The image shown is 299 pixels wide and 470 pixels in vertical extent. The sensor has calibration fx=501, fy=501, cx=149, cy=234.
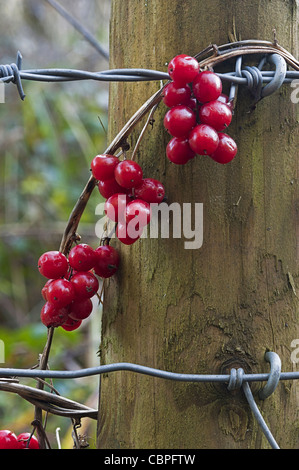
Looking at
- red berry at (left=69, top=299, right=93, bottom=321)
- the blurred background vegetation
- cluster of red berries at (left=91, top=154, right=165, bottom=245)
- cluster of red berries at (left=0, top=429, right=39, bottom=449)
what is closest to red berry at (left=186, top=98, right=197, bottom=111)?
cluster of red berries at (left=91, top=154, right=165, bottom=245)

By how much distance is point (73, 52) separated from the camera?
4.18m

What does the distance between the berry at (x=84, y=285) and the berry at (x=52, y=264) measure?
4cm

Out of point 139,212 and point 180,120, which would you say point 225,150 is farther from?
point 139,212

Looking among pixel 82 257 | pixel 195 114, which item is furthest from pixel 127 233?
pixel 195 114

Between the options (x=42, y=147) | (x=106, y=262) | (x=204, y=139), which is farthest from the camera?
(x=42, y=147)

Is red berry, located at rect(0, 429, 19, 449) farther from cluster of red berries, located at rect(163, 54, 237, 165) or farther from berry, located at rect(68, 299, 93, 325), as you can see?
cluster of red berries, located at rect(163, 54, 237, 165)

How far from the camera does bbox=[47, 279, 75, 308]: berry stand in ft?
3.57

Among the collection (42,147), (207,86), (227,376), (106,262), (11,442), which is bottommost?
(11,442)

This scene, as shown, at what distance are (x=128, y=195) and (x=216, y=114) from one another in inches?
9.7

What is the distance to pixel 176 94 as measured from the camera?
0.97m

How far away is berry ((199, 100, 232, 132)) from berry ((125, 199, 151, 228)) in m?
0.20

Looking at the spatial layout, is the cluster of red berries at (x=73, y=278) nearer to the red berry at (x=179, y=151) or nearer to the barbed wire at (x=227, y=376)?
the barbed wire at (x=227, y=376)
